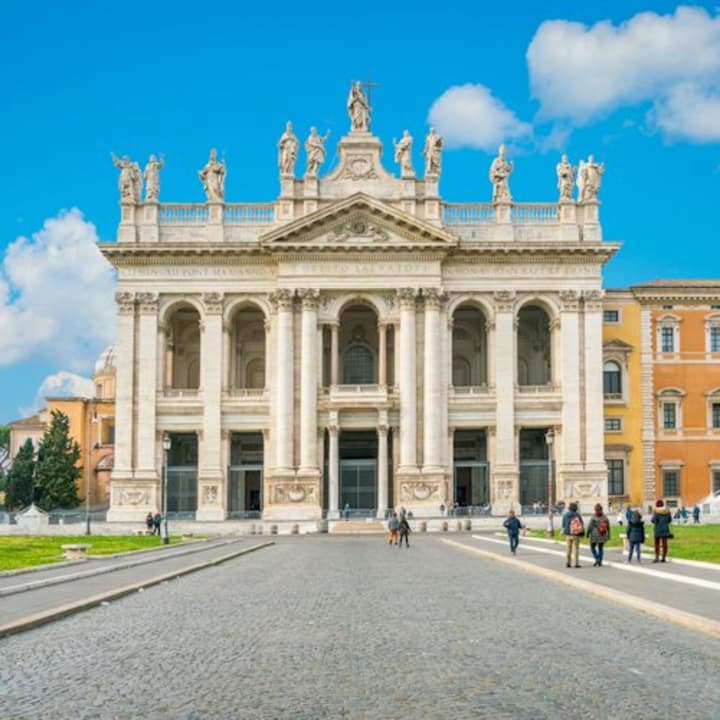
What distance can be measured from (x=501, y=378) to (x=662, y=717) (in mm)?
56589

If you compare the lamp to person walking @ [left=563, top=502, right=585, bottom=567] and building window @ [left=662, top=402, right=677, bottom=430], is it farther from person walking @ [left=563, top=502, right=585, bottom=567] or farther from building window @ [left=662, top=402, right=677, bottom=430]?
building window @ [left=662, top=402, right=677, bottom=430]

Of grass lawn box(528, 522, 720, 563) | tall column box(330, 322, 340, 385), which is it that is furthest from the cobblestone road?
tall column box(330, 322, 340, 385)

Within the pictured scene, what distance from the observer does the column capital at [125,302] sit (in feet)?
215

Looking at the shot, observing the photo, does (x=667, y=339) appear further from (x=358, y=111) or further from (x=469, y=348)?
(x=358, y=111)

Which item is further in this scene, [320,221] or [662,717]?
[320,221]

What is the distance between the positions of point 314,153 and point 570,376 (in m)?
20.1

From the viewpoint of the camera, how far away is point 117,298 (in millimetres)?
65688

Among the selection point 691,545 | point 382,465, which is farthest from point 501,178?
point 691,545

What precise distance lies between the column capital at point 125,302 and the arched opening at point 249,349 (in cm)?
688

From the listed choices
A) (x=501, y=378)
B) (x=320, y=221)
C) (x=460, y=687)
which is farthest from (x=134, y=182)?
(x=460, y=687)

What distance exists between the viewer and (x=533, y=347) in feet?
233

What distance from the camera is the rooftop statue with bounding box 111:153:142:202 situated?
6650 centimetres

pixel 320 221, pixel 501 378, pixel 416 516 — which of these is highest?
pixel 320 221

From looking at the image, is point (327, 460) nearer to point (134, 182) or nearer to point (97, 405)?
point (134, 182)
